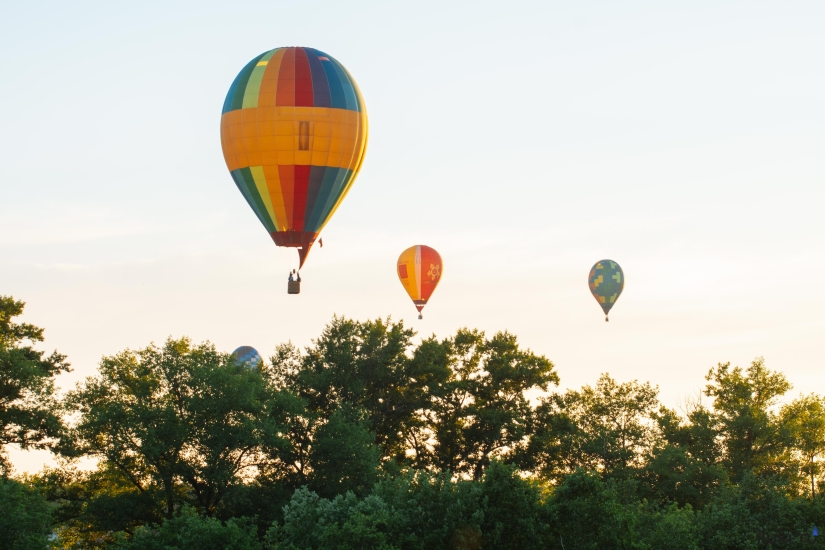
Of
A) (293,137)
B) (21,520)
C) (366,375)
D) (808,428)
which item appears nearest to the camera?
(21,520)

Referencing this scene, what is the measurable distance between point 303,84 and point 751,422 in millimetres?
40088

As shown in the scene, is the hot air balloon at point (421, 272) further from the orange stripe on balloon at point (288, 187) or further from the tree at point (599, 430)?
the orange stripe on balloon at point (288, 187)

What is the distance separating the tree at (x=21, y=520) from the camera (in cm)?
4956

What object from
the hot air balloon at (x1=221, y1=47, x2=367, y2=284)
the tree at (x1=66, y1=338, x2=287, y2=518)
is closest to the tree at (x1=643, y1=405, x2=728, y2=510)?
the tree at (x1=66, y1=338, x2=287, y2=518)

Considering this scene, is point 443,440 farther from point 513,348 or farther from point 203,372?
point 203,372

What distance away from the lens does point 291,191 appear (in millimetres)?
58656

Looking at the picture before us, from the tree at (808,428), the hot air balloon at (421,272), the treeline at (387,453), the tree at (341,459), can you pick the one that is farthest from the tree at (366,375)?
the tree at (808,428)

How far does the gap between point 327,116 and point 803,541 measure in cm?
2714

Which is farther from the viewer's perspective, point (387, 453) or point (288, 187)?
point (387, 453)

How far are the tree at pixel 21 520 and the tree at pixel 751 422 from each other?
44.7m

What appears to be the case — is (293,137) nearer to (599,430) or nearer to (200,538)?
(200,538)

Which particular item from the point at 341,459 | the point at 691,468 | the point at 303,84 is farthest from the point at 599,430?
the point at 303,84

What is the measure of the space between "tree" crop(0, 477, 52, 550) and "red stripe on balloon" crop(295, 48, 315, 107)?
20.5 meters

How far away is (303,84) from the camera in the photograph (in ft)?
190
